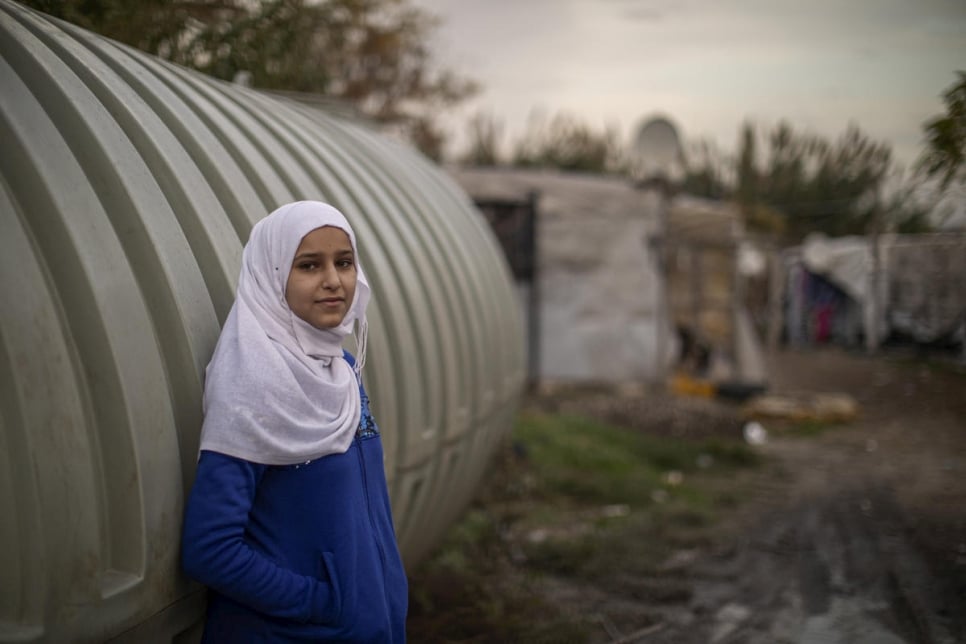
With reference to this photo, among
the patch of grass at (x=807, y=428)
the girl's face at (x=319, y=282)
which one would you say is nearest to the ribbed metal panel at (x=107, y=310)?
the girl's face at (x=319, y=282)

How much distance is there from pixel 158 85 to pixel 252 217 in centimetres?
56

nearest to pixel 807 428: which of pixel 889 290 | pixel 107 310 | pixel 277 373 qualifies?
pixel 889 290

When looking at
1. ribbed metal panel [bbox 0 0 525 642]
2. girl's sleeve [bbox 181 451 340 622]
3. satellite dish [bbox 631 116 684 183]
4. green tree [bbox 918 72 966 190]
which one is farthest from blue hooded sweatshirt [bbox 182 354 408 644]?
satellite dish [bbox 631 116 684 183]

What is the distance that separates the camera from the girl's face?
2.04 meters

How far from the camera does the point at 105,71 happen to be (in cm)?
255

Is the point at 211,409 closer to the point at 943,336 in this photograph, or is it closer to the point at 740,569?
the point at 740,569

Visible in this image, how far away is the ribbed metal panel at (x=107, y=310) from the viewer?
5.67 ft

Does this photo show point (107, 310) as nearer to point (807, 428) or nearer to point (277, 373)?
point (277, 373)

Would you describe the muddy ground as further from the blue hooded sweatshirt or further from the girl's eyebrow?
the girl's eyebrow

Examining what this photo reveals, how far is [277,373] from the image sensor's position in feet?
6.33

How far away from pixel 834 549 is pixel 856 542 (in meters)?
0.21

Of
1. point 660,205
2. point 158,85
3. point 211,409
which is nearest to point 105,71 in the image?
point 158,85

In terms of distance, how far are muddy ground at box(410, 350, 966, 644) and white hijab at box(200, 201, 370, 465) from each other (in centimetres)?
238

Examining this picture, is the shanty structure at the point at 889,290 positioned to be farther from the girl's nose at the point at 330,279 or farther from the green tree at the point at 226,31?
the girl's nose at the point at 330,279
